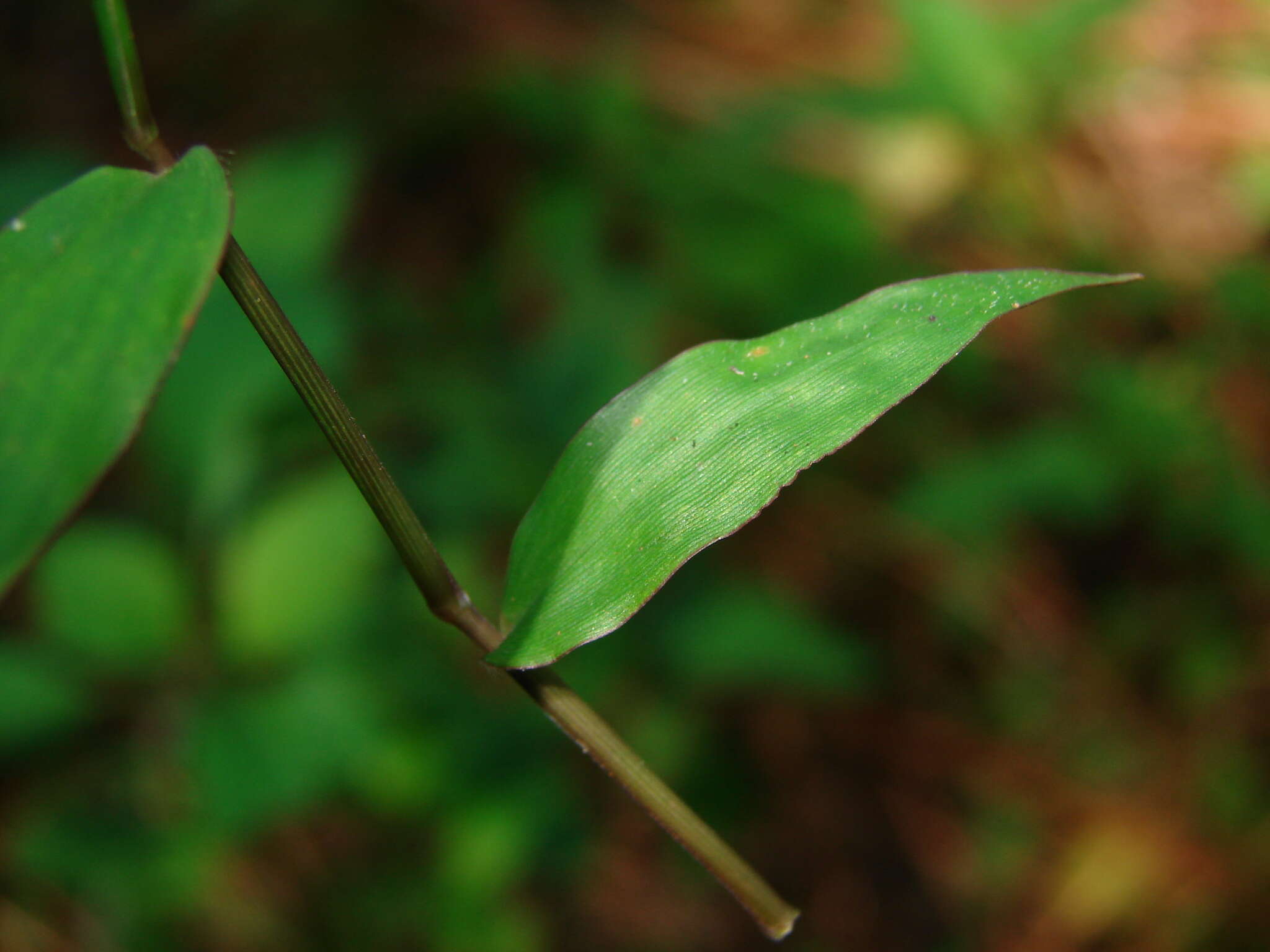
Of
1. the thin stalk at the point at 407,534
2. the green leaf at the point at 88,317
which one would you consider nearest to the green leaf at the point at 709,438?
the thin stalk at the point at 407,534

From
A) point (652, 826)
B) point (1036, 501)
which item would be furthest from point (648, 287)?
point (652, 826)

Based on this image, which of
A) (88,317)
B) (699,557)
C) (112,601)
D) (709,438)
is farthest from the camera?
(699,557)

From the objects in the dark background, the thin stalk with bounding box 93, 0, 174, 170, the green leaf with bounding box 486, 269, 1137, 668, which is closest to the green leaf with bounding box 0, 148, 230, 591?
the thin stalk with bounding box 93, 0, 174, 170

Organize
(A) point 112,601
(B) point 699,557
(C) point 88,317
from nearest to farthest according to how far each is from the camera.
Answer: (C) point 88,317, (A) point 112,601, (B) point 699,557

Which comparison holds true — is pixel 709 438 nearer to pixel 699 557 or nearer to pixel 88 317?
pixel 88 317

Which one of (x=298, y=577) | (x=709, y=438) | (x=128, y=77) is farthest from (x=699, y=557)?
(x=128, y=77)

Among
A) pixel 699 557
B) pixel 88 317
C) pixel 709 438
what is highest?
pixel 88 317
